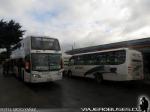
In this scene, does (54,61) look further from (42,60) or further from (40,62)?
(40,62)

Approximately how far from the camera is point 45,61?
1298cm

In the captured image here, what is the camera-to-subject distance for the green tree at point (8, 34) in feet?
131

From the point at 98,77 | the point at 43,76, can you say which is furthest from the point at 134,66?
the point at 43,76

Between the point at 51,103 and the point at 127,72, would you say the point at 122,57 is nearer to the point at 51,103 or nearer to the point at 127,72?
the point at 127,72

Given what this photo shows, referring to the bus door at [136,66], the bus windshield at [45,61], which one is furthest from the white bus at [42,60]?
the bus door at [136,66]

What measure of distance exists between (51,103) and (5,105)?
2031 mm

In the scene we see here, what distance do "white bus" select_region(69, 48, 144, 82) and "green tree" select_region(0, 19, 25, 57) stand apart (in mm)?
27697

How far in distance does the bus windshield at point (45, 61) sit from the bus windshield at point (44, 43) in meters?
0.54

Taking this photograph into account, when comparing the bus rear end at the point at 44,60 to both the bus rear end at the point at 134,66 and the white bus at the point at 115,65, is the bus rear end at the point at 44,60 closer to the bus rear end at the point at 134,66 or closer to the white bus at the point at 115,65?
the white bus at the point at 115,65

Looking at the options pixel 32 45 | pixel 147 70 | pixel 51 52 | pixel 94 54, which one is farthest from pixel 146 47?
pixel 32 45

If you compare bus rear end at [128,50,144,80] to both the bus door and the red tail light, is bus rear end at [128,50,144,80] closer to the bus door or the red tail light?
the bus door

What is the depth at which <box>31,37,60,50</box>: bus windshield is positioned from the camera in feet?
42.7

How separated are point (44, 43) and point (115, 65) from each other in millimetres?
5434

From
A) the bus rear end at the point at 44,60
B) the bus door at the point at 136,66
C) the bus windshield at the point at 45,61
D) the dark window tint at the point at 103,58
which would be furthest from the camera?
the dark window tint at the point at 103,58
